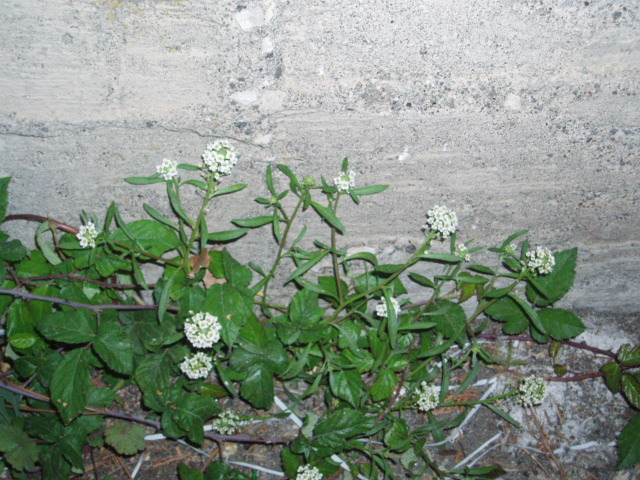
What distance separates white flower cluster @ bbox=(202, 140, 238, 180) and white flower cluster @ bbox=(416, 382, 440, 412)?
1.15 metres

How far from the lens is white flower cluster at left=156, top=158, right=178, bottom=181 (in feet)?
5.18

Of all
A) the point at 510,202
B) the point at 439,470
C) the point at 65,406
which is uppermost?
the point at 510,202

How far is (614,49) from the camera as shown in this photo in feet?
4.77

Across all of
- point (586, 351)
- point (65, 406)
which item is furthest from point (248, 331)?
point (586, 351)

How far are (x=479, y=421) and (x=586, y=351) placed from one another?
607mm

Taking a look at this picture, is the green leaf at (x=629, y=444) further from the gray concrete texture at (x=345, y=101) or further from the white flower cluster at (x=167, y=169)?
the white flower cluster at (x=167, y=169)

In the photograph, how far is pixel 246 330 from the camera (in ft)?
5.78

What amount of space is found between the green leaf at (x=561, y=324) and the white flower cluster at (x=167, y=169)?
5.05ft

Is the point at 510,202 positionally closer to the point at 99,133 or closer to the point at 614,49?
the point at 614,49

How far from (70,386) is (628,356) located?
7.09 ft

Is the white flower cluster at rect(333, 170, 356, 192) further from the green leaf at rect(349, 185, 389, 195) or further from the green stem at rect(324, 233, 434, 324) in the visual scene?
the green stem at rect(324, 233, 434, 324)

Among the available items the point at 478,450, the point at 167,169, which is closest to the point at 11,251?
the point at 167,169

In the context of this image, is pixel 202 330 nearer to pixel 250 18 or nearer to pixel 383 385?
pixel 383 385

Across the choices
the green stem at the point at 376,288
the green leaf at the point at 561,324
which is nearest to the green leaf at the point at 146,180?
the green stem at the point at 376,288
